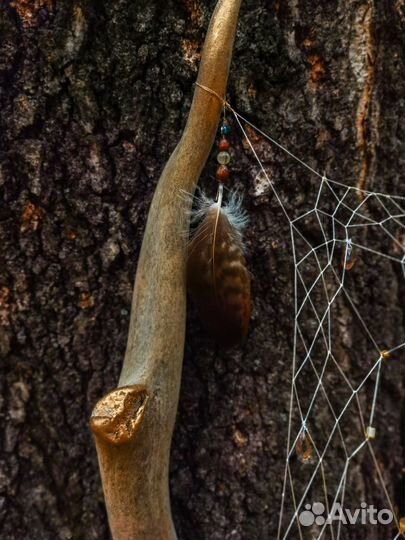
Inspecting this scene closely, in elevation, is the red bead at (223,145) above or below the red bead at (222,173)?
above

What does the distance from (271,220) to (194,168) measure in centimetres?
18

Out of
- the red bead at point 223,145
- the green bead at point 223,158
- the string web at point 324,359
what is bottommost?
the string web at point 324,359

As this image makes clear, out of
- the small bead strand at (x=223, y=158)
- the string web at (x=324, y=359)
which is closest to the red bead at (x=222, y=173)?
the small bead strand at (x=223, y=158)

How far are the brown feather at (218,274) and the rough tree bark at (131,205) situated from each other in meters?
0.08

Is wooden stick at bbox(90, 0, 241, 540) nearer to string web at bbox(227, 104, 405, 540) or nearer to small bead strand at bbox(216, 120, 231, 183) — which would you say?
small bead strand at bbox(216, 120, 231, 183)

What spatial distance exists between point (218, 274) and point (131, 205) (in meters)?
0.20

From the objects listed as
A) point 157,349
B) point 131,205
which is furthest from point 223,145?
point 157,349

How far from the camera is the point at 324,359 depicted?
101cm

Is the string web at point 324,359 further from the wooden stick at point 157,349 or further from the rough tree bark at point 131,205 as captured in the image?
the wooden stick at point 157,349

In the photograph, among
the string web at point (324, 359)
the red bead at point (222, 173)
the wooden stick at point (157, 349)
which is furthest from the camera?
the string web at point (324, 359)

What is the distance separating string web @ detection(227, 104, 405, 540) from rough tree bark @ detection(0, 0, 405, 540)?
25mm

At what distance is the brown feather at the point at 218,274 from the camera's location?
0.86m

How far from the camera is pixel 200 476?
972mm

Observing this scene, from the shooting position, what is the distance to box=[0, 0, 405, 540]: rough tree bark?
91 centimetres
